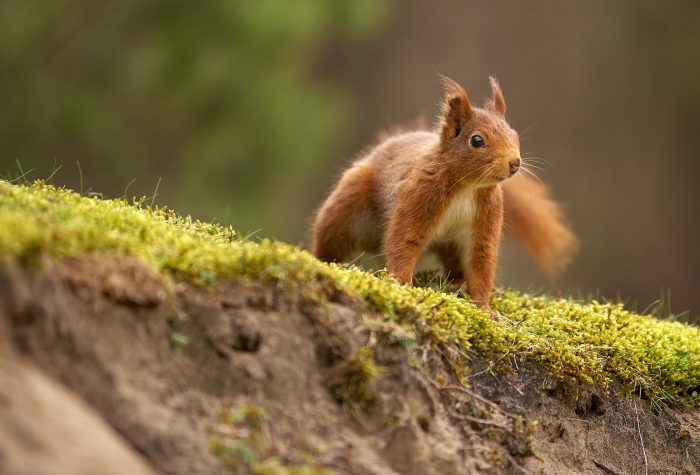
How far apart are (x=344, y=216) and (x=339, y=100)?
497cm

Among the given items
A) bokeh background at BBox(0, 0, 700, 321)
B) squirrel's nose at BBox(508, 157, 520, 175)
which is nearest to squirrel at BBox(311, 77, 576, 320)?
squirrel's nose at BBox(508, 157, 520, 175)

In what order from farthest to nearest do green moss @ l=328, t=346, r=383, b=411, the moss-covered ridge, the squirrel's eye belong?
the squirrel's eye, green moss @ l=328, t=346, r=383, b=411, the moss-covered ridge

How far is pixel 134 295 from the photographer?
92.0 inches

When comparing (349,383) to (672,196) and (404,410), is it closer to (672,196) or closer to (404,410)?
(404,410)

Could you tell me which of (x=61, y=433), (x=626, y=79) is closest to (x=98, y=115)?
(x=61, y=433)

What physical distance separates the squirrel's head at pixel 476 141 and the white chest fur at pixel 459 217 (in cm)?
14

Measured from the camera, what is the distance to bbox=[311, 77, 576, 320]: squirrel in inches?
157

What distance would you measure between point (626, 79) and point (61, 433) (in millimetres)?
12933

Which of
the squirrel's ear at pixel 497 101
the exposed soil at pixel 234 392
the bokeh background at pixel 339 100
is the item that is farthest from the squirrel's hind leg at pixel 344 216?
the bokeh background at pixel 339 100

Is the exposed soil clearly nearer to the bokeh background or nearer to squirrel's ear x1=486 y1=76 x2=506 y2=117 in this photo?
squirrel's ear x1=486 y1=76 x2=506 y2=117

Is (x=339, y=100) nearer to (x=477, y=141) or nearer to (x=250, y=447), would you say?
(x=477, y=141)

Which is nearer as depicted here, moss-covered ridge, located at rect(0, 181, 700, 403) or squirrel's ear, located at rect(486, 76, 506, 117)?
moss-covered ridge, located at rect(0, 181, 700, 403)

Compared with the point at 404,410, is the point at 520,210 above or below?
above

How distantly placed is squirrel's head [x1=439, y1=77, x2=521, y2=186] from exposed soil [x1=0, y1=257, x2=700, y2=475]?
3.53 feet
